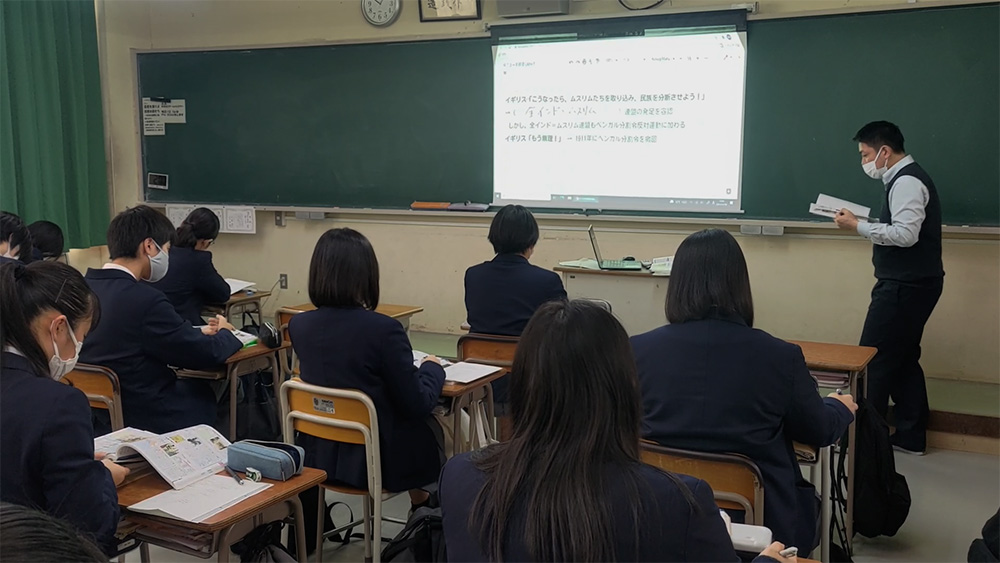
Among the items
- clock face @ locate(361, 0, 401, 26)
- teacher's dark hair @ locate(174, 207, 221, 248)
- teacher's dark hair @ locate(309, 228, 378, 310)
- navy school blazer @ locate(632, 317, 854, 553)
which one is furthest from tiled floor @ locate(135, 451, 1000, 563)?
clock face @ locate(361, 0, 401, 26)

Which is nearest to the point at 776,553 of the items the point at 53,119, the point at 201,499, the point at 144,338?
the point at 201,499

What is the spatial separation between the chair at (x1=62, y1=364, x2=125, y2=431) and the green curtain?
3.62 m

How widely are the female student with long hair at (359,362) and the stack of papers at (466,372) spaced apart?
0.20 meters

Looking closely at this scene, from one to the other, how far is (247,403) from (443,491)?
2.37 metres

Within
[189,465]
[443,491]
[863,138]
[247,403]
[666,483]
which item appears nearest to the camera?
[666,483]

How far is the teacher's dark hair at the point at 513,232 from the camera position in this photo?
11.3 ft

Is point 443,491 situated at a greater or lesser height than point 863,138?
lesser

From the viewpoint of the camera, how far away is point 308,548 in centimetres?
284

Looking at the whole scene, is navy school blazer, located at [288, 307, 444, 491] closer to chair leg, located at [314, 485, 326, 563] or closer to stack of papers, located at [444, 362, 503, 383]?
chair leg, located at [314, 485, 326, 563]

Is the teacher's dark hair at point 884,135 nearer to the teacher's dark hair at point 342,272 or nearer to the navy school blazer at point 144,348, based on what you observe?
the teacher's dark hair at point 342,272

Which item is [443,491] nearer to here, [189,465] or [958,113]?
[189,465]

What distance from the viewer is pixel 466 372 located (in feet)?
9.56

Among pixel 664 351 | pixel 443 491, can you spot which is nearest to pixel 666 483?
pixel 443 491

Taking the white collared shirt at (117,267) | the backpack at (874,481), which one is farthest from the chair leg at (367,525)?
the backpack at (874,481)
